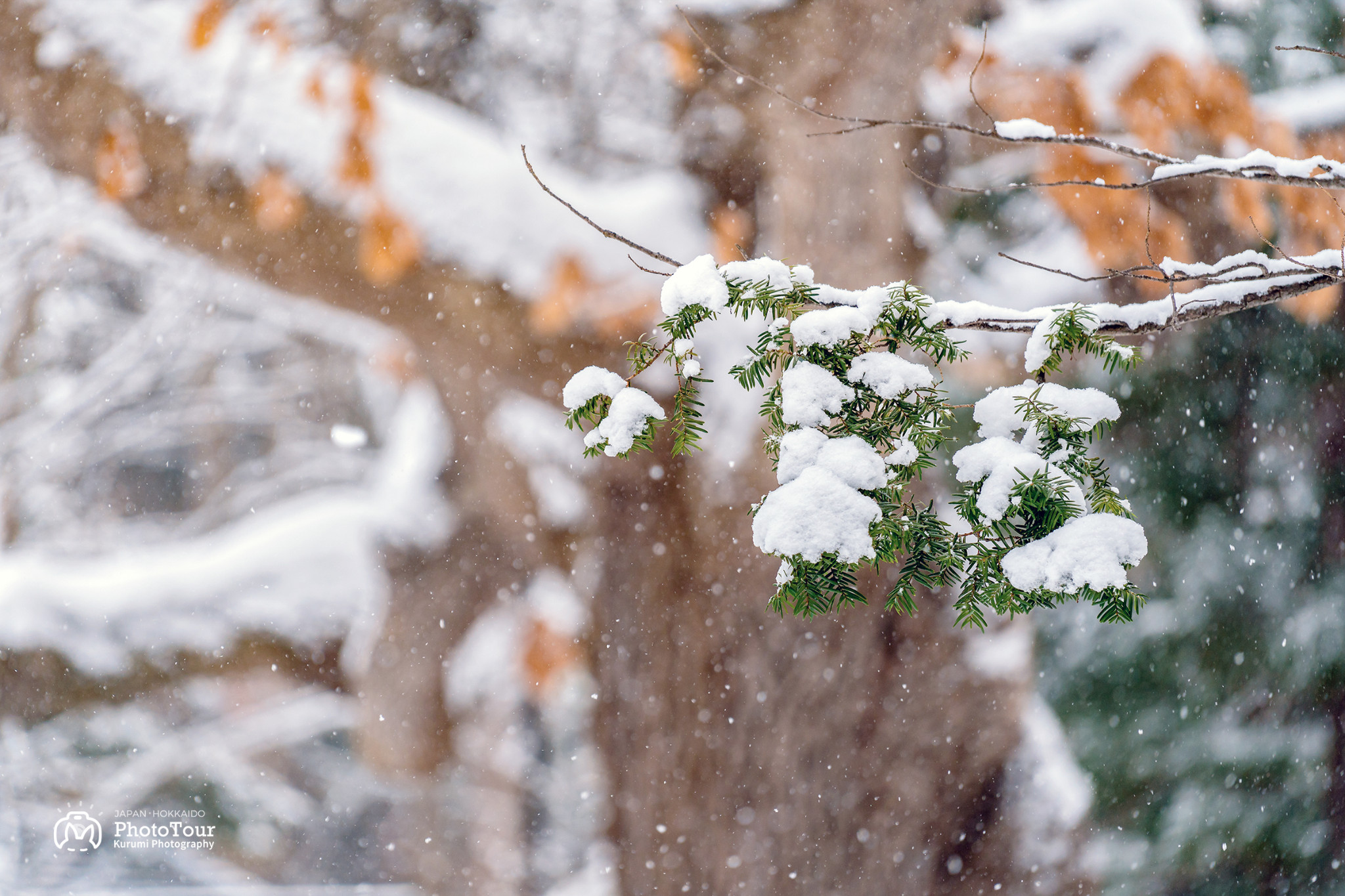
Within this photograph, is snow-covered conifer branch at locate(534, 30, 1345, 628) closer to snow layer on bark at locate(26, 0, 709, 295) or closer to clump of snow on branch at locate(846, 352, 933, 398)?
clump of snow on branch at locate(846, 352, 933, 398)

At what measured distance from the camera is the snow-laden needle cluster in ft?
1.98

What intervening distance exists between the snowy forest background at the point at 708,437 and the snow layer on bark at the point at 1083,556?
1.73 metres

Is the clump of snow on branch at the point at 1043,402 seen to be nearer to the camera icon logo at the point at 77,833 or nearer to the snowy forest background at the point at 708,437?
the snowy forest background at the point at 708,437

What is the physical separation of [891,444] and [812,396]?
Answer: 8cm

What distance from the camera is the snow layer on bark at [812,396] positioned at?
25.5 inches

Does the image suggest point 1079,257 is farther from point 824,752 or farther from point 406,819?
point 406,819

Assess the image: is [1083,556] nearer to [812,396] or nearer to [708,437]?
[812,396]

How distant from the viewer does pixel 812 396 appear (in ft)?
2.12

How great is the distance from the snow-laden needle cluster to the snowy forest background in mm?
1635

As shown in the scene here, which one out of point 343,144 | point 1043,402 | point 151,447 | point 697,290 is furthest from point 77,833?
point 1043,402

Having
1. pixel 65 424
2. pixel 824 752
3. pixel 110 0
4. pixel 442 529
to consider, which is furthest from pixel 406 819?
pixel 110 0

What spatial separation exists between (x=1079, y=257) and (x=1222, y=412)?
82 centimetres

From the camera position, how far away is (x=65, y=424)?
3744mm

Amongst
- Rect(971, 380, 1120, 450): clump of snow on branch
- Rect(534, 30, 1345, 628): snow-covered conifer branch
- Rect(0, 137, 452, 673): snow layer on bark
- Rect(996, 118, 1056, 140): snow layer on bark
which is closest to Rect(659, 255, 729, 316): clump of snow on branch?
Rect(534, 30, 1345, 628): snow-covered conifer branch
